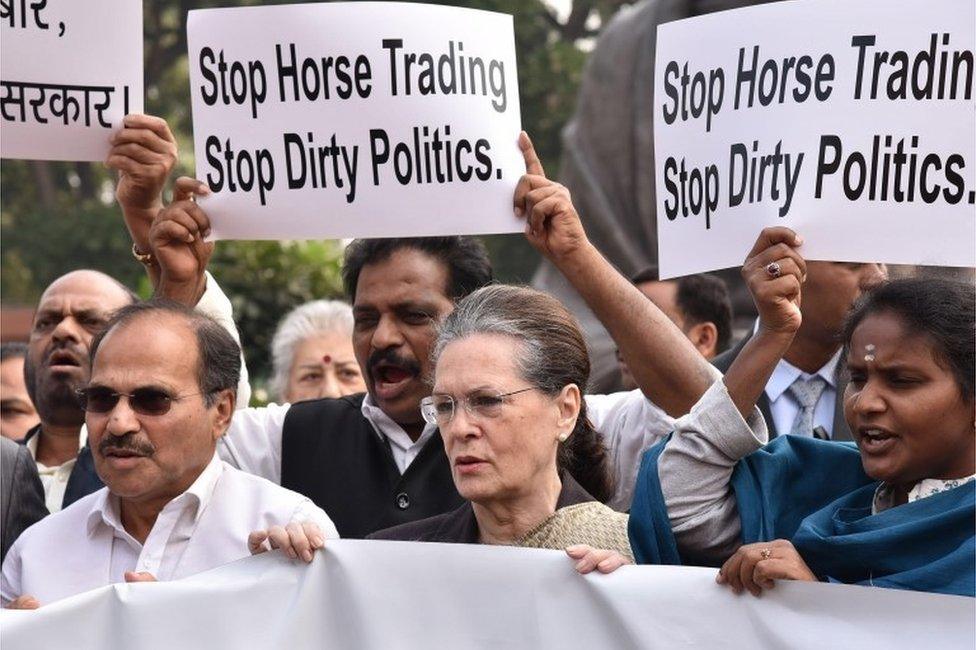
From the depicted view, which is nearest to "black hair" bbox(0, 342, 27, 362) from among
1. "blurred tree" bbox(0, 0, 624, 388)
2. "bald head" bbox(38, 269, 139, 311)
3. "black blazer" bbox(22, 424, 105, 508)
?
"bald head" bbox(38, 269, 139, 311)

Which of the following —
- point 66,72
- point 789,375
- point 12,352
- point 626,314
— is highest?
point 66,72

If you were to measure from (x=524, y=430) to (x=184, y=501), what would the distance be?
78 cm

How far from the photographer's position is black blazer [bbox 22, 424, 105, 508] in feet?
15.0

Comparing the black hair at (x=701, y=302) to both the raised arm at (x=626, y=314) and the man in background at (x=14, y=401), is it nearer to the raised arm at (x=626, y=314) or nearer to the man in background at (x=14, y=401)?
the raised arm at (x=626, y=314)

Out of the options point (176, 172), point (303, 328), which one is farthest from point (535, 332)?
point (176, 172)

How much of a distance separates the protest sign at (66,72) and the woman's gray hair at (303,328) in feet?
7.58

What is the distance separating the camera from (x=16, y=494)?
4348 mm

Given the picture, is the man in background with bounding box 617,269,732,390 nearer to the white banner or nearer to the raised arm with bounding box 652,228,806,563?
the raised arm with bounding box 652,228,806,563

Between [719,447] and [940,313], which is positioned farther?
[719,447]

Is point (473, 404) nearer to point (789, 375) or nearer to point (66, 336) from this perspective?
point (789, 375)

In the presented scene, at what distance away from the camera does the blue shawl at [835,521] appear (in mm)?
3104

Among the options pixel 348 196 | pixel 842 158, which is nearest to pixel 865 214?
pixel 842 158

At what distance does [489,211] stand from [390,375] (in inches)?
19.2

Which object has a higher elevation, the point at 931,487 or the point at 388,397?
the point at 388,397
